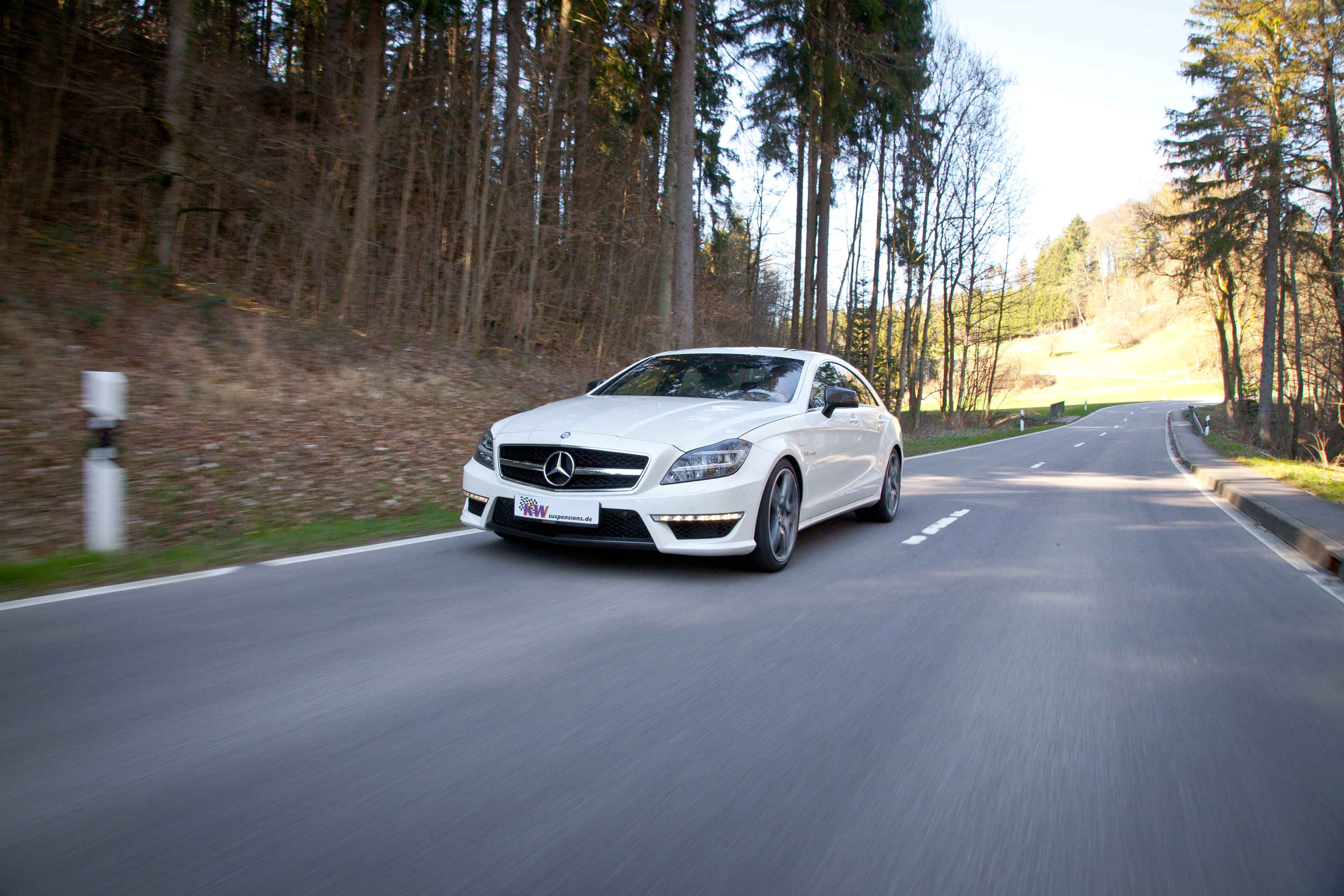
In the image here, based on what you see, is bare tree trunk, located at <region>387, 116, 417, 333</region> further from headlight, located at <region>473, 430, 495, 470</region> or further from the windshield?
headlight, located at <region>473, 430, 495, 470</region>

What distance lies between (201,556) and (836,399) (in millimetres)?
4752

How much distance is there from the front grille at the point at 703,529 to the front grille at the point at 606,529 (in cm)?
17

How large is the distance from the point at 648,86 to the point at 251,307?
446 inches

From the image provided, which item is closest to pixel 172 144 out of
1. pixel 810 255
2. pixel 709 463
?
pixel 709 463

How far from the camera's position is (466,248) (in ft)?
52.8

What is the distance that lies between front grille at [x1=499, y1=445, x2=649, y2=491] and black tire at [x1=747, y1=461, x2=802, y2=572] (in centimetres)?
93

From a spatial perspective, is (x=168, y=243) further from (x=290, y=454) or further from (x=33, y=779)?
(x=33, y=779)

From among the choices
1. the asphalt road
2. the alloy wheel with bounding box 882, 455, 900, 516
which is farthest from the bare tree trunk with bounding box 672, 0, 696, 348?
the asphalt road

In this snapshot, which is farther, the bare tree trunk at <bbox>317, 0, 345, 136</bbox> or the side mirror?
the bare tree trunk at <bbox>317, 0, 345, 136</bbox>

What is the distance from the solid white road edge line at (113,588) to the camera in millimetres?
4477

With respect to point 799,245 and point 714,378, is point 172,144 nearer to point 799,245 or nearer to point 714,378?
point 714,378

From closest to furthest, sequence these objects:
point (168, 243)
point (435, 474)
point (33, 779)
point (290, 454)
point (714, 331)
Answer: point (33, 779)
point (290, 454)
point (435, 474)
point (168, 243)
point (714, 331)

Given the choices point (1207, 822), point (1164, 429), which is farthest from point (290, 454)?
point (1164, 429)

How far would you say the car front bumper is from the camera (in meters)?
5.39
